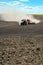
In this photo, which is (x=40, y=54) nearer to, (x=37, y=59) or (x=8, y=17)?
(x=37, y=59)

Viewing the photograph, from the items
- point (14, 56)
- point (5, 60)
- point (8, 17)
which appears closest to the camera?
point (5, 60)

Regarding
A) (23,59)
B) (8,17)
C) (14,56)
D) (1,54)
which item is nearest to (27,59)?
(23,59)

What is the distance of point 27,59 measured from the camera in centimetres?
1112

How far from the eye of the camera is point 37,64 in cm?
998

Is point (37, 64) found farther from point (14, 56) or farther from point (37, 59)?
point (14, 56)

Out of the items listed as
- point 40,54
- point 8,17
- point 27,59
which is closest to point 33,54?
point 40,54

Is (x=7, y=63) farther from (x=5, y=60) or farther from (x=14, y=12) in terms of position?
(x=14, y=12)

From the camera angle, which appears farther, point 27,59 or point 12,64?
point 27,59

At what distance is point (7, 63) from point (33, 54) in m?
2.45

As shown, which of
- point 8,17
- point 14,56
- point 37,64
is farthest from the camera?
point 8,17

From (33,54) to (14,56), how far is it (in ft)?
3.62

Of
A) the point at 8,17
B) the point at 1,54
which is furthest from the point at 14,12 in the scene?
the point at 1,54

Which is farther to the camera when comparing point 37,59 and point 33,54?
point 33,54

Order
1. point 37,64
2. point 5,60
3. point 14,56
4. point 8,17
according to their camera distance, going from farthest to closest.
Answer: point 8,17 → point 14,56 → point 5,60 → point 37,64
